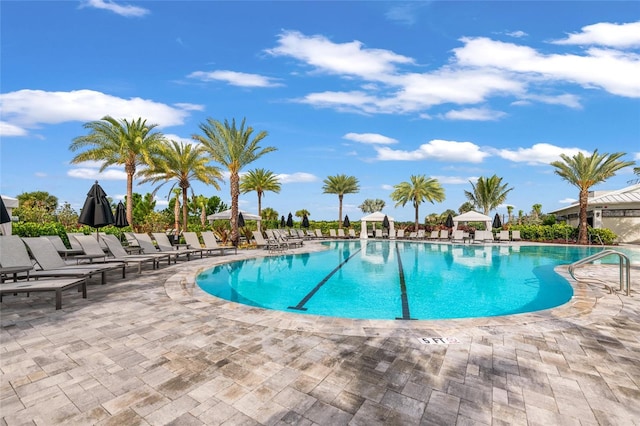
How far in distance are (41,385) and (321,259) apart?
1264 cm

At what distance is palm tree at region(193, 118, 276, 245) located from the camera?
60.2 feet

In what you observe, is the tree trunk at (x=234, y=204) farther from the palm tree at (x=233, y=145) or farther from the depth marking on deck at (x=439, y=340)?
the depth marking on deck at (x=439, y=340)

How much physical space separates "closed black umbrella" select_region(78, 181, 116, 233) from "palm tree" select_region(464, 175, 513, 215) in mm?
35585

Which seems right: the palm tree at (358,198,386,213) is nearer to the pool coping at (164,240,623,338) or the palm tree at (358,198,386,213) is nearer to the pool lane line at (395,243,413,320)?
the pool lane line at (395,243,413,320)

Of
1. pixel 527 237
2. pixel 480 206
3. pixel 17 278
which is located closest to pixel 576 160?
pixel 527 237

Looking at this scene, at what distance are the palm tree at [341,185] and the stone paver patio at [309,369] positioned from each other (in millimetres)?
31796

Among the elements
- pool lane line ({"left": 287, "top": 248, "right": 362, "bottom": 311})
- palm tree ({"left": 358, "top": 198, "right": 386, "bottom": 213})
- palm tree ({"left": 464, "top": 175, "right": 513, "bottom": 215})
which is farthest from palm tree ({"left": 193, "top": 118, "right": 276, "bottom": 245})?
palm tree ({"left": 358, "top": 198, "right": 386, "bottom": 213})

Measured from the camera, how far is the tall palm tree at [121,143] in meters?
19.6

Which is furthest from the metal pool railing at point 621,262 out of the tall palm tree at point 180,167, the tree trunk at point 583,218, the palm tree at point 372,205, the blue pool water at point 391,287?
the palm tree at point 372,205

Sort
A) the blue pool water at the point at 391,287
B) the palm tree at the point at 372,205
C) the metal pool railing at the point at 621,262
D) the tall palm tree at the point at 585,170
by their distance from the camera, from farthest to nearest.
→ the palm tree at the point at 372,205 < the tall palm tree at the point at 585,170 < the blue pool water at the point at 391,287 < the metal pool railing at the point at 621,262

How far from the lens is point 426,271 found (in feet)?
38.4

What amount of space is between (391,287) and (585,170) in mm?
22374

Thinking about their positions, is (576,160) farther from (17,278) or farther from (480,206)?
(17,278)

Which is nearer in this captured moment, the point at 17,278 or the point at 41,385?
the point at 41,385
